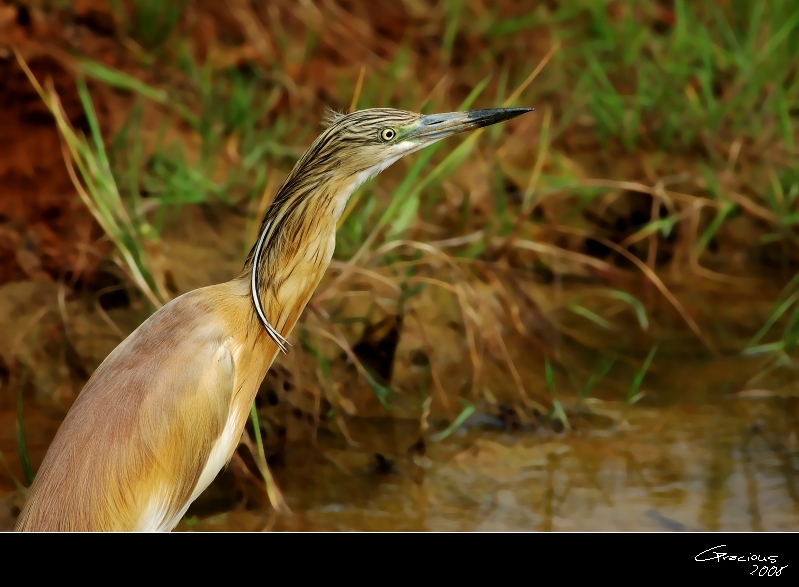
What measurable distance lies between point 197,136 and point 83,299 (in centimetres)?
90

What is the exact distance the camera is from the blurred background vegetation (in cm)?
302

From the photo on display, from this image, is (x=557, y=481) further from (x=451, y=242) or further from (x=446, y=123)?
(x=446, y=123)

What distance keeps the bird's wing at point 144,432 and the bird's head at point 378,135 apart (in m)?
0.37

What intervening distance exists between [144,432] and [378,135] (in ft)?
2.28

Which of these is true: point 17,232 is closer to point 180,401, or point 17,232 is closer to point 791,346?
point 180,401

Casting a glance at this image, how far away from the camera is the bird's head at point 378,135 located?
226 centimetres

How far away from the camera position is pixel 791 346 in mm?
3506

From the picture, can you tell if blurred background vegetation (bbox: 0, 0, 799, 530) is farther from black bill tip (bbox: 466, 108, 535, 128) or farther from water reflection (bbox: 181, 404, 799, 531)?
black bill tip (bbox: 466, 108, 535, 128)
